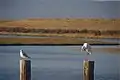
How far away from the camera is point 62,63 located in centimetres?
196

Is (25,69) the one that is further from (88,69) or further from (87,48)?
(87,48)

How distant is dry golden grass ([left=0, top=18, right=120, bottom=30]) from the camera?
190 centimetres

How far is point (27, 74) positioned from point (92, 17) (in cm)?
69

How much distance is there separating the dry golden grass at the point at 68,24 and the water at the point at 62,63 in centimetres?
14

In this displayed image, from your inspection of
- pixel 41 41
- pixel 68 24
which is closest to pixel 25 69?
pixel 41 41

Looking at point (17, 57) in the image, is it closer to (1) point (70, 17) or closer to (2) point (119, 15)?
(1) point (70, 17)

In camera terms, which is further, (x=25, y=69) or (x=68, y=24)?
(x=68, y=24)

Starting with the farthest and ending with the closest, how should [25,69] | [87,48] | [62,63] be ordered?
[62,63] → [87,48] → [25,69]

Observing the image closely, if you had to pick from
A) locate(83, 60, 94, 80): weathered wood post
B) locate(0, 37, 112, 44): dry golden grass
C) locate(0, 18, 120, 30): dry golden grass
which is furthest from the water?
locate(83, 60, 94, 80): weathered wood post

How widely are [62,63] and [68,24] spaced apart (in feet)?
0.93

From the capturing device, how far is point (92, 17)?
1.93m

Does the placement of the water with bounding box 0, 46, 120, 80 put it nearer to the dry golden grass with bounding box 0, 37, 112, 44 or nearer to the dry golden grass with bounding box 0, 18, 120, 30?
the dry golden grass with bounding box 0, 37, 112, 44

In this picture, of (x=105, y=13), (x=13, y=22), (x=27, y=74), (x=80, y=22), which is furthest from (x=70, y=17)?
(x=27, y=74)

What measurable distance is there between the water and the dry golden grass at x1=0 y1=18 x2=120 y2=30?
144 millimetres
